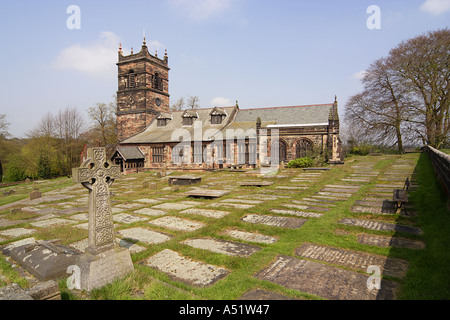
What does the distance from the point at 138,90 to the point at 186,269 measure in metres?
32.7

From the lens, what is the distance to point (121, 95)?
34156 mm

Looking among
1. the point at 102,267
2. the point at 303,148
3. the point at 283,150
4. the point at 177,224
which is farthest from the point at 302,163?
the point at 102,267

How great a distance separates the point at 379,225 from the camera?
278 inches

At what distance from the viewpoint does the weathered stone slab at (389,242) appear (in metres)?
5.55

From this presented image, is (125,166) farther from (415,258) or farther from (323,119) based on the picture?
(415,258)

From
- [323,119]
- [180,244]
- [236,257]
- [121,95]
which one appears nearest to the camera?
[236,257]

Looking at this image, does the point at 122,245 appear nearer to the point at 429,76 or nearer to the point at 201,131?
the point at 201,131

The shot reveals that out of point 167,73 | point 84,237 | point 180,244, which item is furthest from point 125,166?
point 180,244

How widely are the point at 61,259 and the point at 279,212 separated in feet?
22.2

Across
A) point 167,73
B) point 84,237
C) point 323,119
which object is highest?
point 167,73

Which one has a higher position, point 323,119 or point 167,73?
point 167,73

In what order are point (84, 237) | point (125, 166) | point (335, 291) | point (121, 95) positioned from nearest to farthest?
point (335, 291), point (84, 237), point (125, 166), point (121, 95)

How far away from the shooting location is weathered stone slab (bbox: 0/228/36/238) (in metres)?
7.65

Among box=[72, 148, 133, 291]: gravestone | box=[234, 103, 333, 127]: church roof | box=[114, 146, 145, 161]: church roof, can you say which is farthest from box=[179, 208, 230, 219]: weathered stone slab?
box=[114, 146, 145, 161]: church roof
